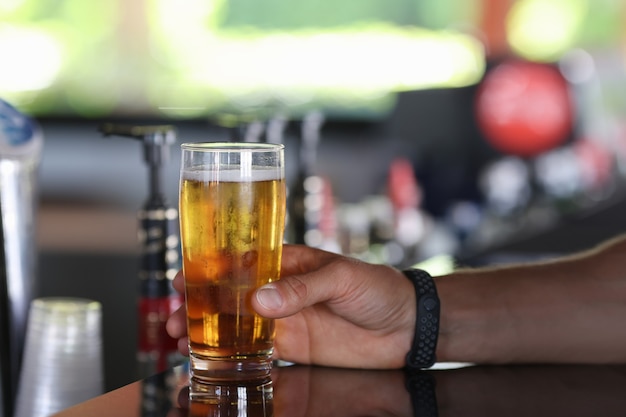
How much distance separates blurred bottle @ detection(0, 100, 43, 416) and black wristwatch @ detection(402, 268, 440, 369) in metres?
0.46

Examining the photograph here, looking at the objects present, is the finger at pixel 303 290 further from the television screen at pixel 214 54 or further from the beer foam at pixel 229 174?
the television screen at pixel 214 54

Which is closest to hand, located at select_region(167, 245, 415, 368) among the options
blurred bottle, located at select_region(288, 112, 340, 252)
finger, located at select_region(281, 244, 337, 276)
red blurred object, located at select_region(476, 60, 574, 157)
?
finger, located at select_region(281, 244, 337, 276)

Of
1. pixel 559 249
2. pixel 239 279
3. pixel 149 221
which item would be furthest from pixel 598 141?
pixel 239 279

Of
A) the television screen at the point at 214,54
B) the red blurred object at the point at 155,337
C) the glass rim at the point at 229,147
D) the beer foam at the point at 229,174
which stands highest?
the television screen at the point at 214,54

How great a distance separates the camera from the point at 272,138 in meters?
2.19

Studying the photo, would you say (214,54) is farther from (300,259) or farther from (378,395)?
(378,395)

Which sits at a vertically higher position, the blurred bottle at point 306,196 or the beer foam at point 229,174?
the beer foam at point 229,174

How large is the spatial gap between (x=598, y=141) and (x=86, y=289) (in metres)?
3.58

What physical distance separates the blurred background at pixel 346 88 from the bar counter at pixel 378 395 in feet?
11.0

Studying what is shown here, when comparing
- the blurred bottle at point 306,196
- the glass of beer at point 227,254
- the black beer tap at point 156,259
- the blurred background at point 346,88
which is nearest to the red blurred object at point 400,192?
the blurred background at point 346,88

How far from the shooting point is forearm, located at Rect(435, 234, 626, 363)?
1275 mm

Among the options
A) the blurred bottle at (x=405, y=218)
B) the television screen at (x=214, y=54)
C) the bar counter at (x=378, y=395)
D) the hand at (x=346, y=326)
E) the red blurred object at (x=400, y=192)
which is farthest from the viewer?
the television screen at (x=214, y=54)

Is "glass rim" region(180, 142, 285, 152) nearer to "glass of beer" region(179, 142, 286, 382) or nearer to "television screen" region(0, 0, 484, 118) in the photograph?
"glass of beer" region(179, 142, 286, 382)

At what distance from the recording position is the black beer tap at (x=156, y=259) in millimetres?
1419
